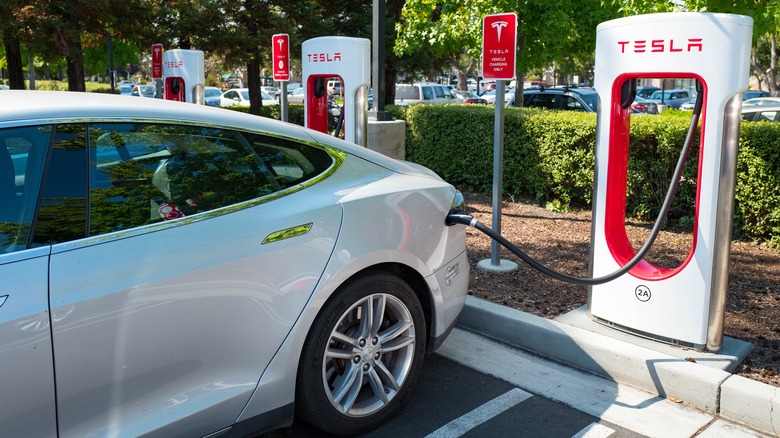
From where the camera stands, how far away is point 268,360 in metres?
3.12

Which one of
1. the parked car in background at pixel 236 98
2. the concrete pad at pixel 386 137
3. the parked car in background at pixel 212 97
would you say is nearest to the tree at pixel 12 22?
the parked car in background at pixel 212 97

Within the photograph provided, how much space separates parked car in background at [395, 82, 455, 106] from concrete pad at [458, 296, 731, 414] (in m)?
23.8

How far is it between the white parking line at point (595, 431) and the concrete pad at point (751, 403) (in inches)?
26.9

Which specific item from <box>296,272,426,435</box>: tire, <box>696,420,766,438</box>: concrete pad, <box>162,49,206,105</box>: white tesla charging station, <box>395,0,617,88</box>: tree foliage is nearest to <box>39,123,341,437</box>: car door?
<box>296,272,426,435</box>: tire

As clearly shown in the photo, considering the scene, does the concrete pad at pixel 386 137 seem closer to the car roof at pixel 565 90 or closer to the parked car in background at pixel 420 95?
the car roof at pixel 565 90

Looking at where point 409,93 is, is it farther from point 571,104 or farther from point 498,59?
point 498,59

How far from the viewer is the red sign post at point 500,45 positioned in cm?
570

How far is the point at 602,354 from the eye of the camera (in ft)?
14.5

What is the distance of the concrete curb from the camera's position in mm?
3812

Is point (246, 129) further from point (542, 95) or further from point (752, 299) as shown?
point (542, 95)

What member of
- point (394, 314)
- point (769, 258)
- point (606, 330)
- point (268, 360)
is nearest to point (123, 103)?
point (268, 360)

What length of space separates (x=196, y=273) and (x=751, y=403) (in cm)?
288

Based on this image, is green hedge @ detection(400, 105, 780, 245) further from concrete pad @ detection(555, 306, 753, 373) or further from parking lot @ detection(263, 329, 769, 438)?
parking lot @ detection(263, 329, 769, 438)

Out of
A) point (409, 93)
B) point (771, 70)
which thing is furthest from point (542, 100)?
point (771, 70)
